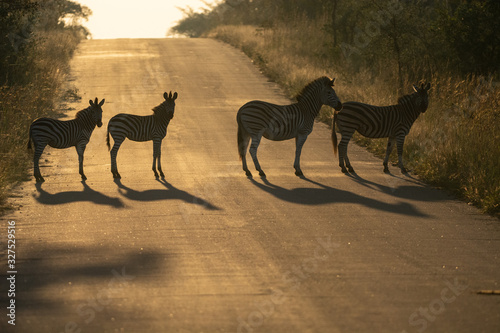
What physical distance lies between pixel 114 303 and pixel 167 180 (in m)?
7.18

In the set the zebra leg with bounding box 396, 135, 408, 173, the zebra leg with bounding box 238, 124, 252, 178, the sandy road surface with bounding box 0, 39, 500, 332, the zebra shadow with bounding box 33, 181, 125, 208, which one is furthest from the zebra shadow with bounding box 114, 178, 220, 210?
the zebra leg with bounding box 396, 135, 408, 173

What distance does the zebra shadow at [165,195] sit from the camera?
1241 centimetres

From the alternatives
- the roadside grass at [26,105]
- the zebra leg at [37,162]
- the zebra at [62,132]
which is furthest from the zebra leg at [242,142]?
the roadside grass at [26,105]

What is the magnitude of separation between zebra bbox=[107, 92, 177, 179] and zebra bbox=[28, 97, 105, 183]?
15.7 inches

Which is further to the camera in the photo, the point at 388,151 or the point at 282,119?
the point at 388,151

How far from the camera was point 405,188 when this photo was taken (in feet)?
45.8

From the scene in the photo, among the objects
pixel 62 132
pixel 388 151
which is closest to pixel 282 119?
pixel 388 151

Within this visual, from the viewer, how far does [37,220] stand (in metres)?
11.2

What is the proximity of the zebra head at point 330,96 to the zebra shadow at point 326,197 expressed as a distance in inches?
87.3

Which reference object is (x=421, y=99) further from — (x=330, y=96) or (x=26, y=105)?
(x=26, y=105)

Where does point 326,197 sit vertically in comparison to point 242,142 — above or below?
below

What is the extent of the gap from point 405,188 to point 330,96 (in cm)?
280

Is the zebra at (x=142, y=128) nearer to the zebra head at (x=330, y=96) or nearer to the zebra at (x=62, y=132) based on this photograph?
the zebra at (x=62, y=132)

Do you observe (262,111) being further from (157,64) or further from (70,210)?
(157,64)
